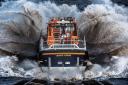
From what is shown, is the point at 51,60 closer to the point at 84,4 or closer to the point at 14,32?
the point at 14,32

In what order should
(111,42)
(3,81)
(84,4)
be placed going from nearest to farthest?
1. (3,81)
2. (111,42)
3. (84,4)

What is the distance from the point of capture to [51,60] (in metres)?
49.0

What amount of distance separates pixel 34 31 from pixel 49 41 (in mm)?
11758

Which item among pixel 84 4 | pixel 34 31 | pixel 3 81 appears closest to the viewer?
pixel 3 81

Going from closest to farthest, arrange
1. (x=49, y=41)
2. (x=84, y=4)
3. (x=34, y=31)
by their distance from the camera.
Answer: (x=49, y=41), (x=34, y=31), (x=84, y=4)

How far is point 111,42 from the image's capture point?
59.6 meters

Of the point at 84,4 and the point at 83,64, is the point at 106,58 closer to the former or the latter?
the point at 83,64

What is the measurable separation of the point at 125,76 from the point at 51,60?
21.7 ft

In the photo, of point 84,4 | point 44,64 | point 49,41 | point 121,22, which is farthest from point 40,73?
point 84,4

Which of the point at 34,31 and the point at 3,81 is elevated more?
the point at 34,31

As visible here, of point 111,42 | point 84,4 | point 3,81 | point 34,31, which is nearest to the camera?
point 3,81

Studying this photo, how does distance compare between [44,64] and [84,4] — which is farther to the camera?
[84,4]

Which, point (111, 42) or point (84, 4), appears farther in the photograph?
point (84, 4)

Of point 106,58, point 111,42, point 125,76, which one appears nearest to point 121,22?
point 111,42
